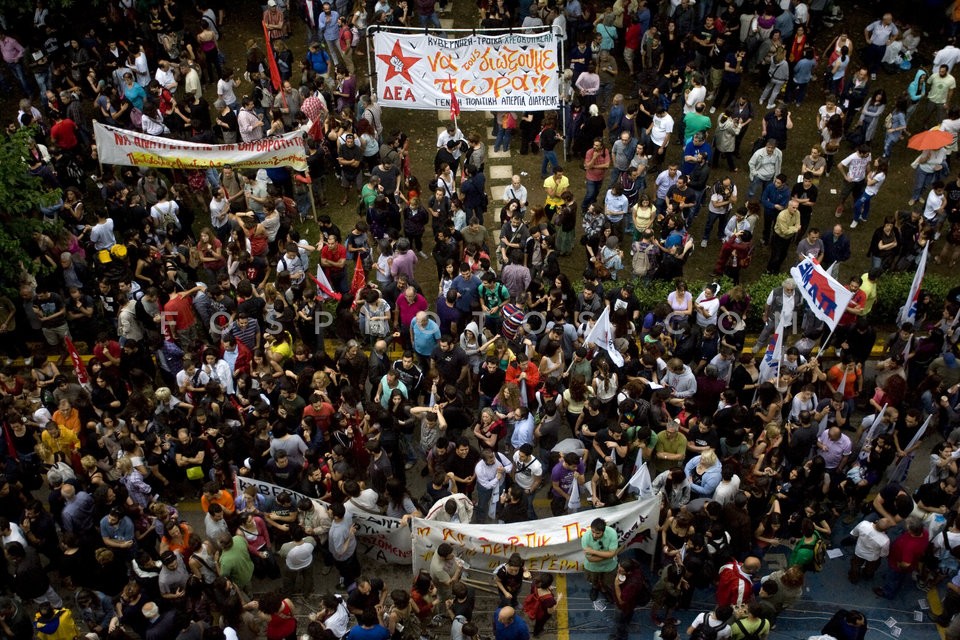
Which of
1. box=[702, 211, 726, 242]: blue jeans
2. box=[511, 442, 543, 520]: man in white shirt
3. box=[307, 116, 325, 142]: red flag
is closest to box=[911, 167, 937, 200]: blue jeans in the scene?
box=[702, 211, 726, 242]: blue jeans

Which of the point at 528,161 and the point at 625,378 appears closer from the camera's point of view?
the point at 625,378

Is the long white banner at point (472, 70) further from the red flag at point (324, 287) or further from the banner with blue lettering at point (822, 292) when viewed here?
the banner with blue lettering at point (822, 292)

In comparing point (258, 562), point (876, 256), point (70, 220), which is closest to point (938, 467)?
point (876, 256)

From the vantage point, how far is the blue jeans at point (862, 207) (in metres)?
16.9

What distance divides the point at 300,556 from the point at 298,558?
0.03 metres

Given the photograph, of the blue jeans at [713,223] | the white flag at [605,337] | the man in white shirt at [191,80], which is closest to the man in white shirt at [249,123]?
the man in white shirt at [191,80]

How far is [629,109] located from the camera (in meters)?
19.3

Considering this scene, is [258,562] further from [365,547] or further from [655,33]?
[655,33]

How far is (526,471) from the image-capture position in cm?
1162

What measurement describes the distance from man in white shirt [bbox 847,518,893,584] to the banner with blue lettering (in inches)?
99.5

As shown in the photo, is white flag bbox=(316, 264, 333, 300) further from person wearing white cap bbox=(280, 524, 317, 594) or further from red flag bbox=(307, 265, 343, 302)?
person wearing white cap bbox=(280, 524, 317, 594)

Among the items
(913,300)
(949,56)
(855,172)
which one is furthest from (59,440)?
(949,56)

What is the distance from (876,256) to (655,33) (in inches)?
258

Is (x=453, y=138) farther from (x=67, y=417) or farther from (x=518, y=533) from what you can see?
(x=518, y=533)
